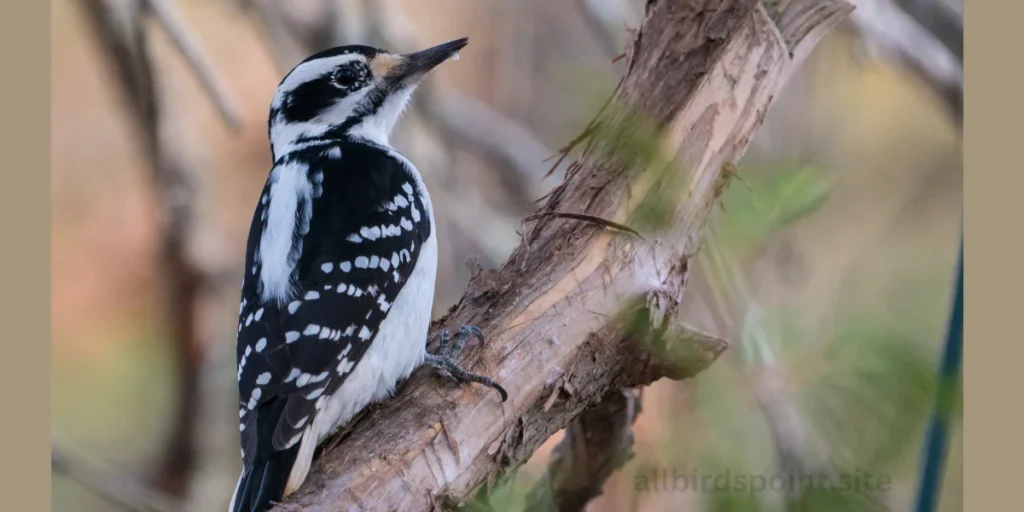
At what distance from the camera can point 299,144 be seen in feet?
7.13

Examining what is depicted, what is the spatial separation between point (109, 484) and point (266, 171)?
80 centimetres

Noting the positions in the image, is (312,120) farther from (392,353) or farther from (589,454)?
(589,454)

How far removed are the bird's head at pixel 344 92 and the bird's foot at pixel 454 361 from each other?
0.61 meters

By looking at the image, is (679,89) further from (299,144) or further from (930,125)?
(299,144)

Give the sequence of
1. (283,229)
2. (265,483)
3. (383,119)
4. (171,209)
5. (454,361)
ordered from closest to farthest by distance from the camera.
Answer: (265,483) → (454,361) → (283,229) → (171,209) → (383,119)

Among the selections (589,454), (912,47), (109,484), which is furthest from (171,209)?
(912,47)

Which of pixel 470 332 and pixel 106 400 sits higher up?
pixel 470 332

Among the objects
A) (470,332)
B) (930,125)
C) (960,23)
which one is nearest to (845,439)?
(470,332)

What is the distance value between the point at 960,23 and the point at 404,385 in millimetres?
1354

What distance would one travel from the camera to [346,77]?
7.10 feet

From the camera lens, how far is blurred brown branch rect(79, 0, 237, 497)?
6.82 feet

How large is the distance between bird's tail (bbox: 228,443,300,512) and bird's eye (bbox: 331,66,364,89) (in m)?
0.91

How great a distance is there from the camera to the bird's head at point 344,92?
7.01 ft

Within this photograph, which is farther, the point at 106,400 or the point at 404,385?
the point at 106,400
